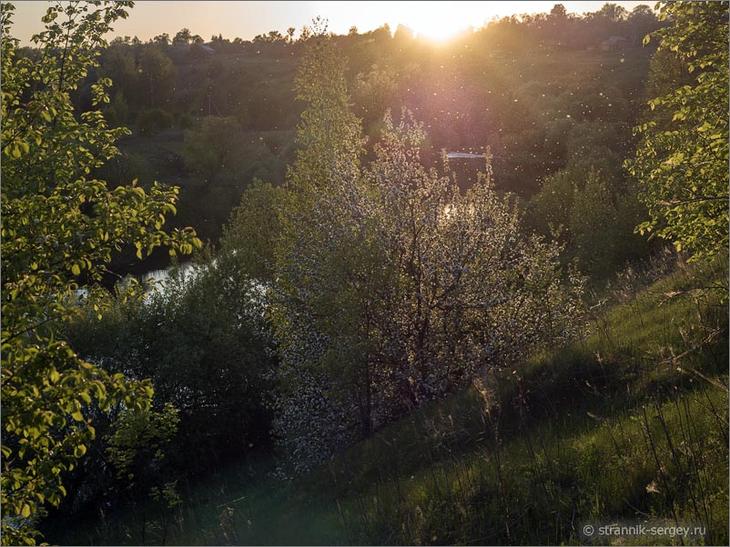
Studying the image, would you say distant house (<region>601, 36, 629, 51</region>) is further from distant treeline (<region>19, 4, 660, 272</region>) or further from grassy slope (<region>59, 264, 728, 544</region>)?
grassy slope (<region>59, 264, 728, 544</region>)

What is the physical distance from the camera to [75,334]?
26297 millimetres

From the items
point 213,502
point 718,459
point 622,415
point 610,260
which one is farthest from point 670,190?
point 610,260

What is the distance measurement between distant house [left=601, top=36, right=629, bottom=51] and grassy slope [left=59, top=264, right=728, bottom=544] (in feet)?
427

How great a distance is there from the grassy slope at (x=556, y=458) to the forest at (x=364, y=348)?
0.19 feet

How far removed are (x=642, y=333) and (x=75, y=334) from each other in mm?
20096

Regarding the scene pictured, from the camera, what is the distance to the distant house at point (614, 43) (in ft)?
443

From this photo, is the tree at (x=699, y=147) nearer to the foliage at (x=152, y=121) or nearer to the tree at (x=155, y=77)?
the foliage at (x=152, y=121)

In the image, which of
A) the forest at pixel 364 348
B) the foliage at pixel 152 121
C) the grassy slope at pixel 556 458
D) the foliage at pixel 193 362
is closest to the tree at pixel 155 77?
the foliage at pixel 152 121

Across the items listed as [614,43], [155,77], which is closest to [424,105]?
[155,77]

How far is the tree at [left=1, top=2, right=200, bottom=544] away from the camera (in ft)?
27.8

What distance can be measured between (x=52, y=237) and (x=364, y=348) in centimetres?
909

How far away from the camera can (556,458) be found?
10.5m

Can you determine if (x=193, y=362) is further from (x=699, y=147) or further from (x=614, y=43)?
(x=614, y=43)

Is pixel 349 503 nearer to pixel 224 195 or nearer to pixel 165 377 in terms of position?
pixel 165 377
